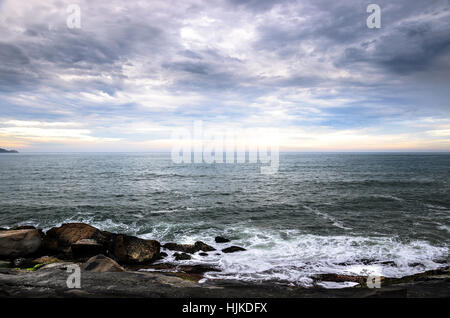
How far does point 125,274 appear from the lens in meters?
9.67

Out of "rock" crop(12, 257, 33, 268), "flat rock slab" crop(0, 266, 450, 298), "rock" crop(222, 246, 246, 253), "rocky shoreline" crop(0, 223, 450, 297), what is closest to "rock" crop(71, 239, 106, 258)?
"rocky shoreline" crop(0, 223, 450, 297)

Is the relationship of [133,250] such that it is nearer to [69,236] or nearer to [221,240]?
[69,236]

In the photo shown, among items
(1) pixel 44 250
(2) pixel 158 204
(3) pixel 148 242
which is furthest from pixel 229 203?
(1) pixel 44 250

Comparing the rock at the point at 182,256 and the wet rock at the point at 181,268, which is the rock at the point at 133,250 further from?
the rock at the point at 182,256

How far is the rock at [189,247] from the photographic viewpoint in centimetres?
1727

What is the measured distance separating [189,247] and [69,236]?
30.9 feet

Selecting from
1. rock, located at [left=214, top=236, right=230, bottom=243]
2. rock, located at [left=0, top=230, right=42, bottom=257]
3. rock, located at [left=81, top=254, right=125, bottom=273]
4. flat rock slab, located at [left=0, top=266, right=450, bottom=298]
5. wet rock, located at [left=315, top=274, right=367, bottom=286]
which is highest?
flat rock slab, located at [left=0, top=266, right=450, bottom=298]

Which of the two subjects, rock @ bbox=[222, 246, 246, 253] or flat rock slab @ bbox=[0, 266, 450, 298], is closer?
flat rock slab @ bbox=[0, 266, 450, 298]

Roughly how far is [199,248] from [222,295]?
10.1 m

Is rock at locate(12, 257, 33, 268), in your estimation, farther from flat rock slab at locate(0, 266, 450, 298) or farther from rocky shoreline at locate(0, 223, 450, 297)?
flat rock slab at locate(0, 266, 450, 298)

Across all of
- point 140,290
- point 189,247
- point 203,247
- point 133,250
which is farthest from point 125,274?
point 203,247

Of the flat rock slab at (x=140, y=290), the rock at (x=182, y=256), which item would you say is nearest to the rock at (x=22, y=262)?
the flat rock slab at (x=140, y=290)

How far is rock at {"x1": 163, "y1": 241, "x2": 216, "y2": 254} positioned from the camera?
17266 mm

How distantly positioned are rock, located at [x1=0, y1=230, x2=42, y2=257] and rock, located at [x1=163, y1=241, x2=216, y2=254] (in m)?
8.94
